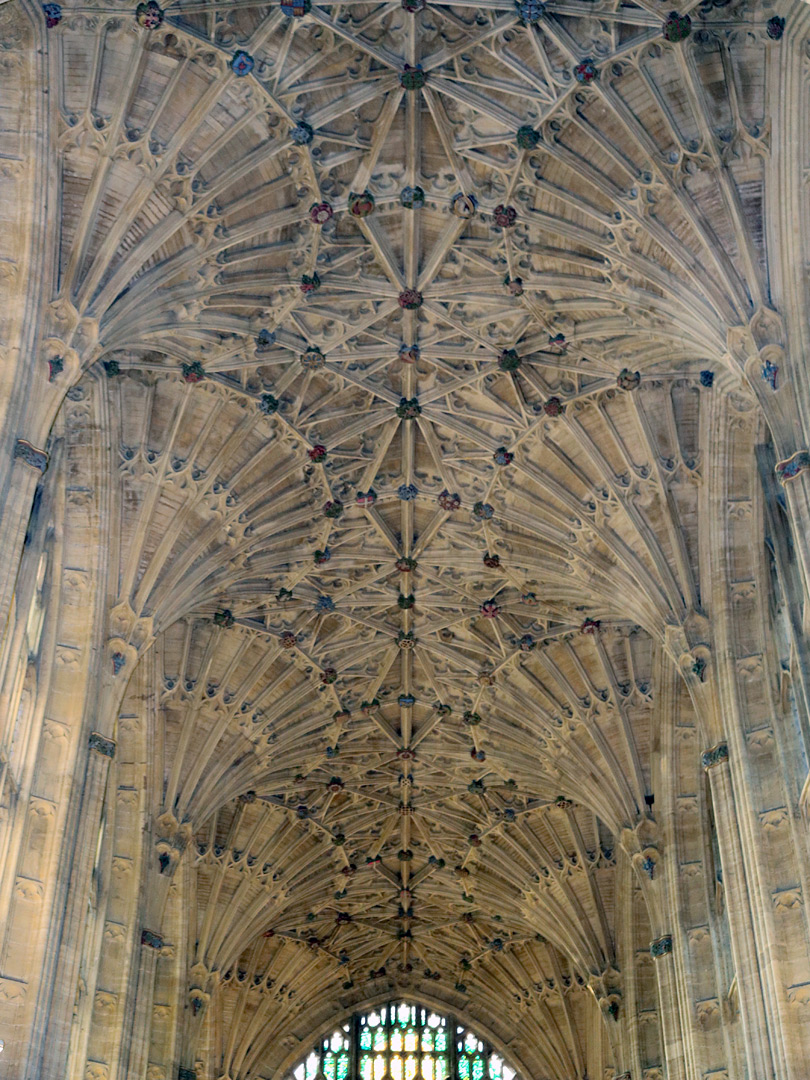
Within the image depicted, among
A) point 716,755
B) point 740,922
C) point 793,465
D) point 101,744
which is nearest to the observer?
point 793,465

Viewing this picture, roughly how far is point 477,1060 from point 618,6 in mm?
33164

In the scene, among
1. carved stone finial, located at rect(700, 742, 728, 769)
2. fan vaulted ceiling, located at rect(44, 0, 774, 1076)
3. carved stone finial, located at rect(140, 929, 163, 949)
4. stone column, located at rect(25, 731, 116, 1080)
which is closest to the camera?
stone column, located at rect(25, 731, 116, 1080)

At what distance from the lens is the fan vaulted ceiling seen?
2333 cm

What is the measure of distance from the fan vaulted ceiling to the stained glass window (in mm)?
6249

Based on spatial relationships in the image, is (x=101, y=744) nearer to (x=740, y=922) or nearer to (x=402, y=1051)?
(x=740, y=922)

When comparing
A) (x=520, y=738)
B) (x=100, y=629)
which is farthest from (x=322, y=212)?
(x=520, y=738)

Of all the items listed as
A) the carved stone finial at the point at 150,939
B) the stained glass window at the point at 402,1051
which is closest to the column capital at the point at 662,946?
the carved stone finial at the point at 150,939

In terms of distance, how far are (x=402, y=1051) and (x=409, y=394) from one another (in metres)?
24.7

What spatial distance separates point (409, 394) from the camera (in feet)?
97.0

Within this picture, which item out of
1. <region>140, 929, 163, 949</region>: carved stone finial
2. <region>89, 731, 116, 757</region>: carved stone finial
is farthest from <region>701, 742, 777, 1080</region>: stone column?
<region>140, 929, 163, 949</region>: carved stone finial

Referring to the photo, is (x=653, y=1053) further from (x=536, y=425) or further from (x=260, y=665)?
(x=536, y=425)

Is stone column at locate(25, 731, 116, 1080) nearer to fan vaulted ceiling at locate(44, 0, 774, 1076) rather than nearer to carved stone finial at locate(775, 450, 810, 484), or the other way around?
fan vaulted ceiling at locate(44, 0, 774, 1076)

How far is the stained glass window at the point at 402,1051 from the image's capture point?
45250 mm

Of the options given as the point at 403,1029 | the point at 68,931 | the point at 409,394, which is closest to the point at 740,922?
the point at 68,931
